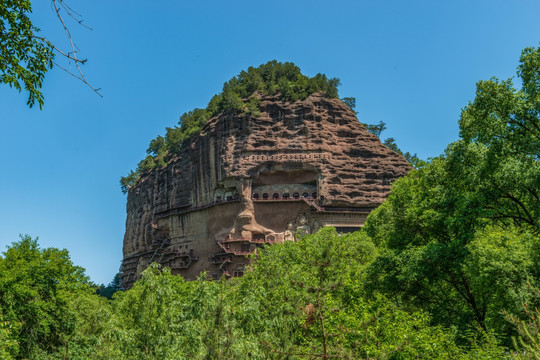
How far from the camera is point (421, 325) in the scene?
1867cm

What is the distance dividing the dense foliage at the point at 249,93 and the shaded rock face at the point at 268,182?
1170 mm

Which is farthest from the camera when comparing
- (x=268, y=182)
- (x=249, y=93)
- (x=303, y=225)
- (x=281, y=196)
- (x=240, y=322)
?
(x=249, y=93)

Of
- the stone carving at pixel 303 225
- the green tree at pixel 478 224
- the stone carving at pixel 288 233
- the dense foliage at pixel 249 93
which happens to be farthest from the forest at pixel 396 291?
the dense foliage at pixel 249 93

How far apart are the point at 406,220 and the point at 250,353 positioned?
12472mm

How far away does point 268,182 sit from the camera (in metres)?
57.6

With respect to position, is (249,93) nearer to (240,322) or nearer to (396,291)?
(396,291)

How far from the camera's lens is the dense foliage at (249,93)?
197ft

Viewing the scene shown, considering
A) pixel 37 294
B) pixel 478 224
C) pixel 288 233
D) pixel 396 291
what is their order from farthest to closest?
pixel 288 233
pixel 37 294
pixel 396 291
pixel 478 224

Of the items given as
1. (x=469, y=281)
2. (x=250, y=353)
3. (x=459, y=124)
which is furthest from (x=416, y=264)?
(x=250, y=353)

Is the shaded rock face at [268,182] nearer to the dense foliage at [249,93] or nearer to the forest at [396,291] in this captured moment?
the dense foliage at [249,93]

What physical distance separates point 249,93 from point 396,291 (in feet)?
146

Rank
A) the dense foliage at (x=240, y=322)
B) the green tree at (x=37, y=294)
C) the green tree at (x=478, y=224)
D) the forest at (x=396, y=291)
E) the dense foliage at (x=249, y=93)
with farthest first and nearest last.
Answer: the dense foliage at (x=249, y=93)
the green tree at (x=37, y=294)
the green tree at (x=478, y=224)
the forest at (x=396, y=291)
the dense foliage at (x=240, y=322)

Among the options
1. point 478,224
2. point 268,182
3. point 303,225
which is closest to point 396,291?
point 478,224

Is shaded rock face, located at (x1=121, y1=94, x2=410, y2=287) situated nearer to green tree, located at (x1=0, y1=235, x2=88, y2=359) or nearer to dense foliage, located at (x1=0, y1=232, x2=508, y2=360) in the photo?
green tree, located at (x1=0, y1=235, x2=88, y2=359)
